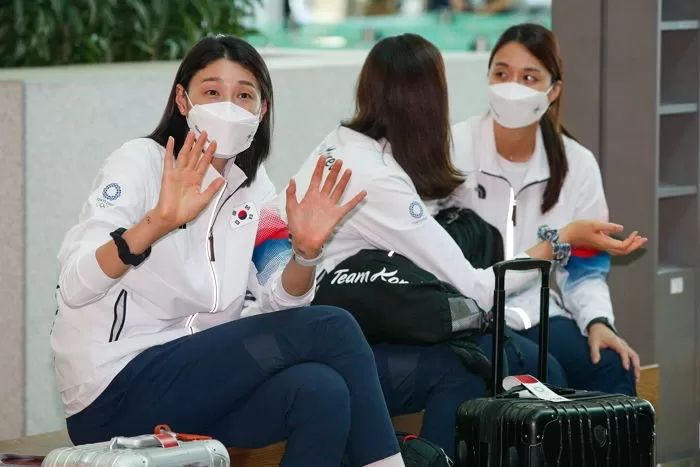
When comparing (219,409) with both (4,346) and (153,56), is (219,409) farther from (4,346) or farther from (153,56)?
(153,56)

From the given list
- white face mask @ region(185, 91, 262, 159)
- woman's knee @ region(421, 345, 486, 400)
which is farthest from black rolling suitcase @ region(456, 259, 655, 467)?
white face mask @ region(185, 91, 262, 159)

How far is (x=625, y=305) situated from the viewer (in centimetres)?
→ 473

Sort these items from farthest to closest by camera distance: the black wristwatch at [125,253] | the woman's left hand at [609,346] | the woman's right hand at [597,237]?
the woman's left hand at [609,346] < the woman's right hand at [597,237] < the black wristwatch at [125,253]

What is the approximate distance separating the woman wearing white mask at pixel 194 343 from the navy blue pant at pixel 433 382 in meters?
0.36

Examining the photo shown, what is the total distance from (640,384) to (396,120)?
1234mm

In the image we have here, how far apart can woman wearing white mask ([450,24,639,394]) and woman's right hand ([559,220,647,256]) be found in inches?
11.8

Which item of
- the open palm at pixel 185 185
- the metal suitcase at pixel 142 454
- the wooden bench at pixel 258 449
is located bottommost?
the wooden bench at pixel 258 449

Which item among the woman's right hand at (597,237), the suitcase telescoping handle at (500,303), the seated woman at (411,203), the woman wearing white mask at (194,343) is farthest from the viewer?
the woman's right hand at (597,237)

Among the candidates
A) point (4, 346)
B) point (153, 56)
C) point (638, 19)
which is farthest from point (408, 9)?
point (4, 346)

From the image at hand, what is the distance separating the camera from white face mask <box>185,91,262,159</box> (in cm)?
324

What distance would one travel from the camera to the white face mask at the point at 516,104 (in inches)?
157

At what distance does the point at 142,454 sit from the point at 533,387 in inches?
42.7

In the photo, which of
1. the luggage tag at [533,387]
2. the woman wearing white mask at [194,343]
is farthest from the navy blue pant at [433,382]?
the woman wearing white mask at [194,343]

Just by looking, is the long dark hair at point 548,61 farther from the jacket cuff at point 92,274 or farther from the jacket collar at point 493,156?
the jacket cuff at point 92,274
